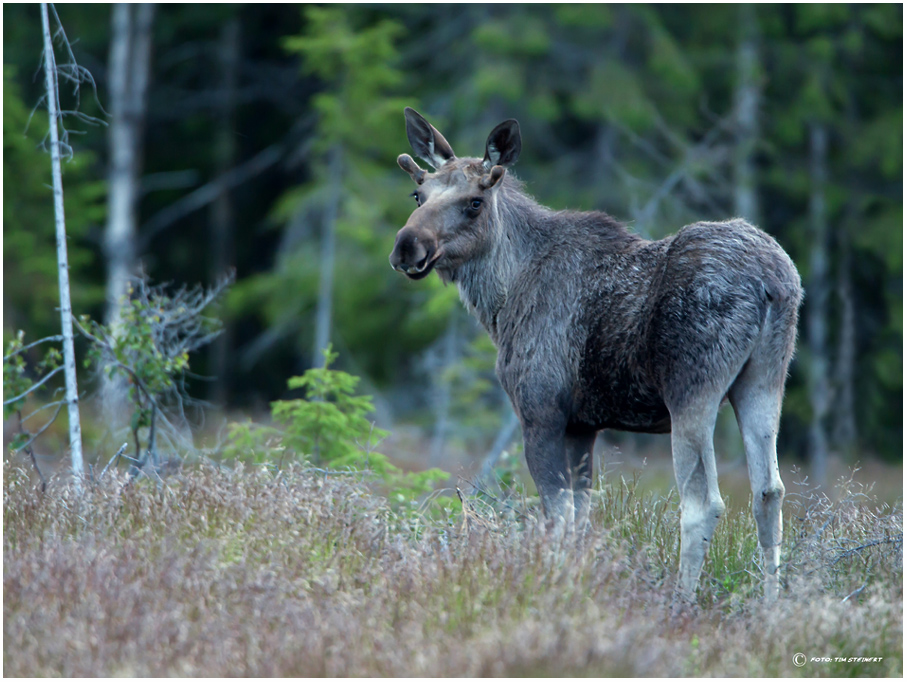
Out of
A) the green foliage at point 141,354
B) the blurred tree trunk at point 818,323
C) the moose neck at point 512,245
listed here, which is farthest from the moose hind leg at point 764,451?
the blurred tree trunk at point 818,323

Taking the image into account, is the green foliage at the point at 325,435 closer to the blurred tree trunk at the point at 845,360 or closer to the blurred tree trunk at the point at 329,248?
the blurred tree trunk at the point at 329,248

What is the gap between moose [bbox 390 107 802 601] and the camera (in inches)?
206

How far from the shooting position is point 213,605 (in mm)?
4402

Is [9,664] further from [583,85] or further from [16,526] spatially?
[583,85]

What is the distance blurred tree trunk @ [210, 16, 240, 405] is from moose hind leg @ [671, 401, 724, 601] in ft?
58.0

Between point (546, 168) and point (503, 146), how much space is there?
12.3m

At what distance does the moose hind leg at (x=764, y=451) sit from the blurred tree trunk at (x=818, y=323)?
12.2 metres

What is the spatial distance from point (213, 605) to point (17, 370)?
149 inches


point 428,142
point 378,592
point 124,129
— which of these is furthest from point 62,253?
point 124,129

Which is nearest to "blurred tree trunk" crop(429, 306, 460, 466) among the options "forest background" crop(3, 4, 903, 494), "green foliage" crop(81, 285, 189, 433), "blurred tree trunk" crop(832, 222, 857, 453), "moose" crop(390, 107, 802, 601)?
"forest background" crop(3, 4, 903, 494)

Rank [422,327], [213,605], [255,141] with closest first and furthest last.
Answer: [213,605], [422,327], [255,141]

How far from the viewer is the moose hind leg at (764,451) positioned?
5277 millimetres

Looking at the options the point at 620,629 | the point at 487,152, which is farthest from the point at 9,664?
the point at 487,152

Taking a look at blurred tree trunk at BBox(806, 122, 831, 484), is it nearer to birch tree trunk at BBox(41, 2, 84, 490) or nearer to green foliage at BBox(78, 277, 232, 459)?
green foliage at BBox(78, 277, 232, 459)
